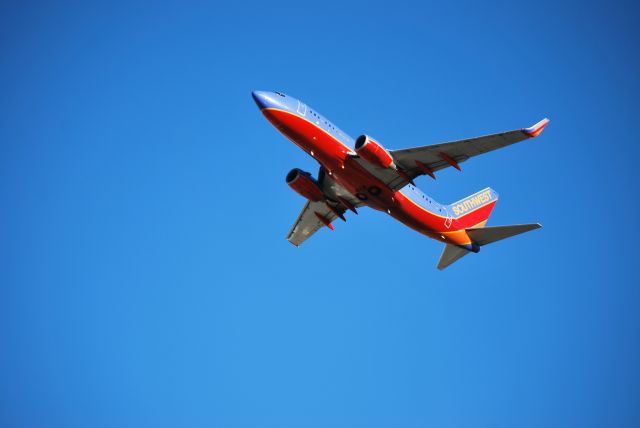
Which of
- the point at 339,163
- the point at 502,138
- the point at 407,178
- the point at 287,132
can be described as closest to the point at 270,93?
the point at 287,132

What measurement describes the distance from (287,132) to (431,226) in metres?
11.1

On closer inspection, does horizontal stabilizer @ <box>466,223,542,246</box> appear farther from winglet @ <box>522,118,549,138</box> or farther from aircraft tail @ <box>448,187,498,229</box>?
winglet @ <box>522,118,549,138</box>

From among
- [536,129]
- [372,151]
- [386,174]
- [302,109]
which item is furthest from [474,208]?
[302,109]

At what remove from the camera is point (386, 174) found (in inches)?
1523

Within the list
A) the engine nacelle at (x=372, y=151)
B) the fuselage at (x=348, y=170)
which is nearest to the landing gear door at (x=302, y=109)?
the fuselage at (x=348, y=170)

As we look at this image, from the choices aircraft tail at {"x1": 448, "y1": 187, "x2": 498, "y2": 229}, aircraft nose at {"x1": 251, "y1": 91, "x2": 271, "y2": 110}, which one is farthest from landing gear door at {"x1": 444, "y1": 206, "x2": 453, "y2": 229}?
aircraft nose at {"x1": 251, "y1": 91, "x2": 271, "y2": 110}

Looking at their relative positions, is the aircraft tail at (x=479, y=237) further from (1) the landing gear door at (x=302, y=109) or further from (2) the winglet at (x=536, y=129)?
(1) the landing gear door at (x=302, y=109)

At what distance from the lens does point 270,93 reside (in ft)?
124

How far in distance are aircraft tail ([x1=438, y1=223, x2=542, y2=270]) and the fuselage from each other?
0.72 m

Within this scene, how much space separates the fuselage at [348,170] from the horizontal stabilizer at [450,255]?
2.66 ft

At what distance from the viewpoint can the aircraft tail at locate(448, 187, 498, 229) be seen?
43.8 meters

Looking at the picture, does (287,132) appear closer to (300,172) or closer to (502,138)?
(300,172)

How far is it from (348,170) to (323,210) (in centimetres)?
826

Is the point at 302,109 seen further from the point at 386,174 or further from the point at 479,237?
the point at 479,237
